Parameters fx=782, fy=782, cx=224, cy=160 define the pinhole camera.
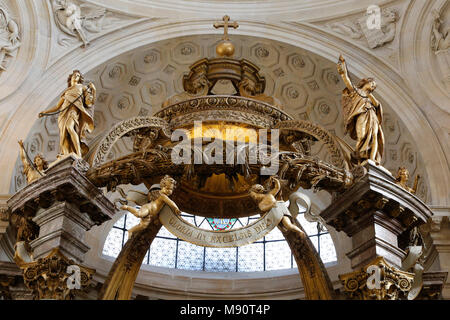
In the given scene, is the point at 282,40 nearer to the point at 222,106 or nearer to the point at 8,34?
the point at 8,34

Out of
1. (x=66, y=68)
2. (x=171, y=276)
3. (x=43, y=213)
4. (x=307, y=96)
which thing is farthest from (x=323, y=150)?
(x=43, y=213)

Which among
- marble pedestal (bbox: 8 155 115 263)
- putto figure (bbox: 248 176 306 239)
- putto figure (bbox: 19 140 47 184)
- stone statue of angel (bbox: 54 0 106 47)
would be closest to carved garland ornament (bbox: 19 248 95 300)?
marble pedestal (bbox: 8 155 115 263)

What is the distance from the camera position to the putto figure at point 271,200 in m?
8.39

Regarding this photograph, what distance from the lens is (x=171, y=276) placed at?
1463 centimetres

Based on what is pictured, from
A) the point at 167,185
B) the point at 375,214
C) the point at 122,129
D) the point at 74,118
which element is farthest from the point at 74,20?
the point at 375,214

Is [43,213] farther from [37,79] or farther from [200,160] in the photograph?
[37,79]

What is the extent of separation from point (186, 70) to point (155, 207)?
671 cm

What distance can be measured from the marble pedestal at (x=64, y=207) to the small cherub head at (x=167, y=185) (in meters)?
0.75

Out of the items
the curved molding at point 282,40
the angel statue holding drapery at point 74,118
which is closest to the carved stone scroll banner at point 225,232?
the angel statue holding drapery at point 74,118

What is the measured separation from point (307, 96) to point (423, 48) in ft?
7.45

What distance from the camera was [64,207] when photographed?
8516 millimetres

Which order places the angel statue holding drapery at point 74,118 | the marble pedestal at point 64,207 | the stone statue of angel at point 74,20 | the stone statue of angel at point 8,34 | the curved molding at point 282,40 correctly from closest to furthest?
the marble pedestal at point 64,207 → the angel statue holding drapery at point 74,118 → the curved molding at point 282,40 → the stone statue of angel at point 8,34 → the stone statue of angel at point 74,20

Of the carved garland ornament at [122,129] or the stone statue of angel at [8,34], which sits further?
the stone statue of angel at [8,34]

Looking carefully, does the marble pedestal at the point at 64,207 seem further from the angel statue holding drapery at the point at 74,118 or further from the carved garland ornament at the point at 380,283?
the carved garland ornament at the point at 380,283
